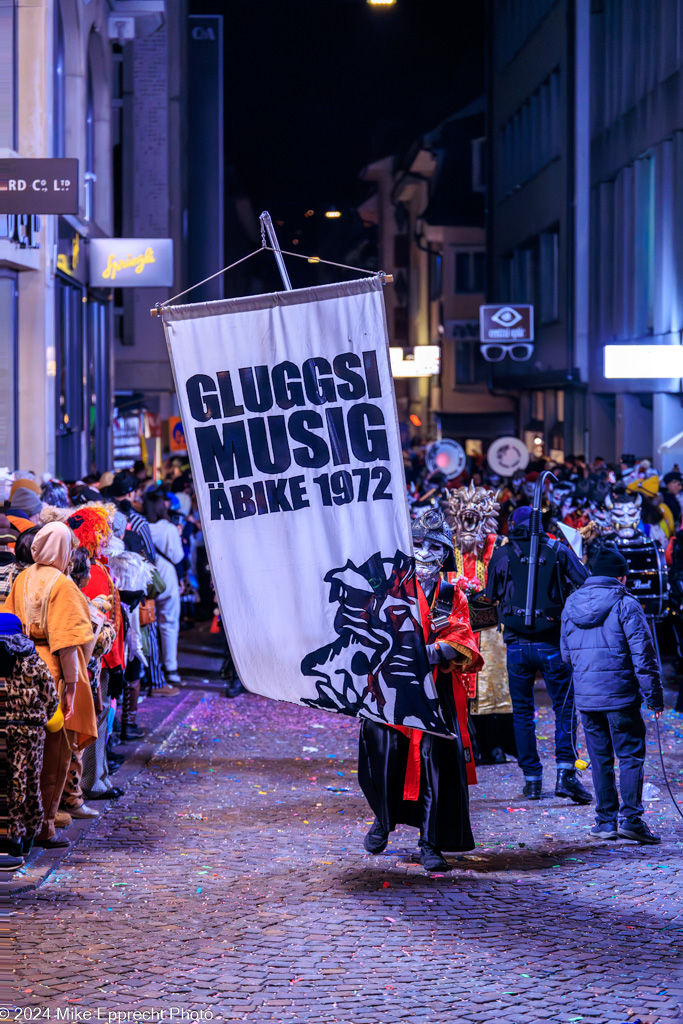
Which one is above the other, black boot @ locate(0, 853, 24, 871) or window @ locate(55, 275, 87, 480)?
window @ locate(55, 275, 87, 480)

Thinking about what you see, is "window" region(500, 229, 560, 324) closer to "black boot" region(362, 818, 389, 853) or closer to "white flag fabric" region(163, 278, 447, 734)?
"black boot" region(362, 818, 389, 853)

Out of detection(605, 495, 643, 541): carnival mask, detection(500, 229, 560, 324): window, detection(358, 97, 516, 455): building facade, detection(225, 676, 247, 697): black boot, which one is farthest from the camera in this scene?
detection(358, 97, 516, 455): building facade

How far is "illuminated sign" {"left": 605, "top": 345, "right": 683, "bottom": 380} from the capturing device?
85.0 ft

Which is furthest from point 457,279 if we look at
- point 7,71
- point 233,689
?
point 233,689

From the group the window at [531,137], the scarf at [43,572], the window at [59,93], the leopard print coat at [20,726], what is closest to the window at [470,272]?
the window at [531,137]

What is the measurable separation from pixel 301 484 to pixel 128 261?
56.0 feet

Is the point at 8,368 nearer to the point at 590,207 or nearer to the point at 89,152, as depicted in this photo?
the point at 89,152

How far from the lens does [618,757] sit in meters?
8.38

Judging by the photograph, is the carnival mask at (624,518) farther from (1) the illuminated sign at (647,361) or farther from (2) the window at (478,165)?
(2) the window at (478,165)

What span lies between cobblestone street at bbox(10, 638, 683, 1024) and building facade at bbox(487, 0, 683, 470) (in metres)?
19.6

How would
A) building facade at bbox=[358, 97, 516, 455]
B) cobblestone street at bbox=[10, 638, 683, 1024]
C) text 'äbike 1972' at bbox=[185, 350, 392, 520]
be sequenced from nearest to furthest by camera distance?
cobblestone street at bbox=[10, 638, 683, 1024]
text 'äbike 1972' at bbox=[185, 350, 392, 520]
building facade at bbox=[358, 97, 516, 455]

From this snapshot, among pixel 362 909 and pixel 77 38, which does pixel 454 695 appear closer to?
pixel 362 909

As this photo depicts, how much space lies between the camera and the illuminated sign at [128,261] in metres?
22.7

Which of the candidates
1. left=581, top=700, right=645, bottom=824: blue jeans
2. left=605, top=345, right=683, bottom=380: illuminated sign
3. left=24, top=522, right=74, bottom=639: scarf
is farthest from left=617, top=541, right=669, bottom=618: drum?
left=605, top=345, right=683, bottom=380: illuminated sign
